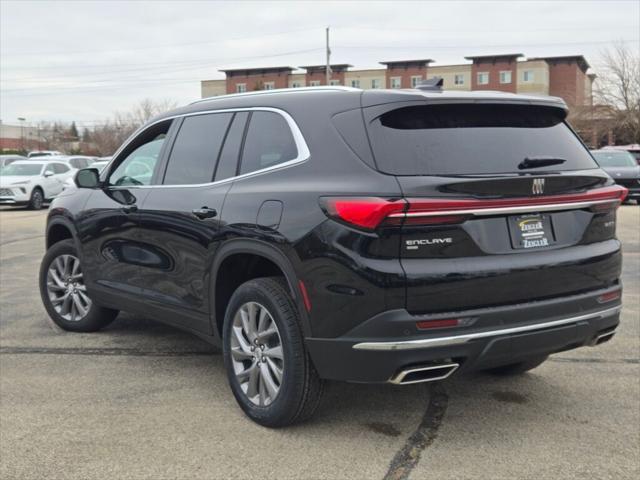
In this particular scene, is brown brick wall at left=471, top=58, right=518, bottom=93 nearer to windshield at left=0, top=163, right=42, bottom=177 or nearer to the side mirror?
windshield at left=0, top=163, right=42, bottom=177

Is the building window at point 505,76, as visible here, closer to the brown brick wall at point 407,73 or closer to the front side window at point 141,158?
the brown brick wall at point 407,73

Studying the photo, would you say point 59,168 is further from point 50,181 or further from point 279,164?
point 279,164

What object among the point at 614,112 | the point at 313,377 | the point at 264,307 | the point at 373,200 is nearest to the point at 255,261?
the point at 264,307

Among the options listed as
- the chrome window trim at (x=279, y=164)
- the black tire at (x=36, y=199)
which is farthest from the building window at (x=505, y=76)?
the chrome window trim at (x=279, y=164)

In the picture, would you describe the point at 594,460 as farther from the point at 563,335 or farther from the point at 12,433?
the point at 12,433

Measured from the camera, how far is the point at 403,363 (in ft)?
11.2

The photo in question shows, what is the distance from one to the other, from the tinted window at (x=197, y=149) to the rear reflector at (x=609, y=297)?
2344mm

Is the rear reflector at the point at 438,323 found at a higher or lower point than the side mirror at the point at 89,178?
lower

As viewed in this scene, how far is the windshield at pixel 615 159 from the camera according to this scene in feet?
75.0

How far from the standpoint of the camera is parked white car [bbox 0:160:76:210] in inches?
884

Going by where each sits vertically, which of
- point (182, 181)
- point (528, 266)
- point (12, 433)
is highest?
point (182, 181)

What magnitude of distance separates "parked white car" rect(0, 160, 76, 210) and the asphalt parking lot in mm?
18197

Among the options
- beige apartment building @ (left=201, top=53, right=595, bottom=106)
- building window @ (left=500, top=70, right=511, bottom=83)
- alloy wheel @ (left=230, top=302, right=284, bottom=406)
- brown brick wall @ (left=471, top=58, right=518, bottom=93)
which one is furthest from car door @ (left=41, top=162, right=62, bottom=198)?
building window @ (left=500, top=70, right=511, bottom=83)

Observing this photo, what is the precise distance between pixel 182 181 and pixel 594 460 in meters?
2.91
